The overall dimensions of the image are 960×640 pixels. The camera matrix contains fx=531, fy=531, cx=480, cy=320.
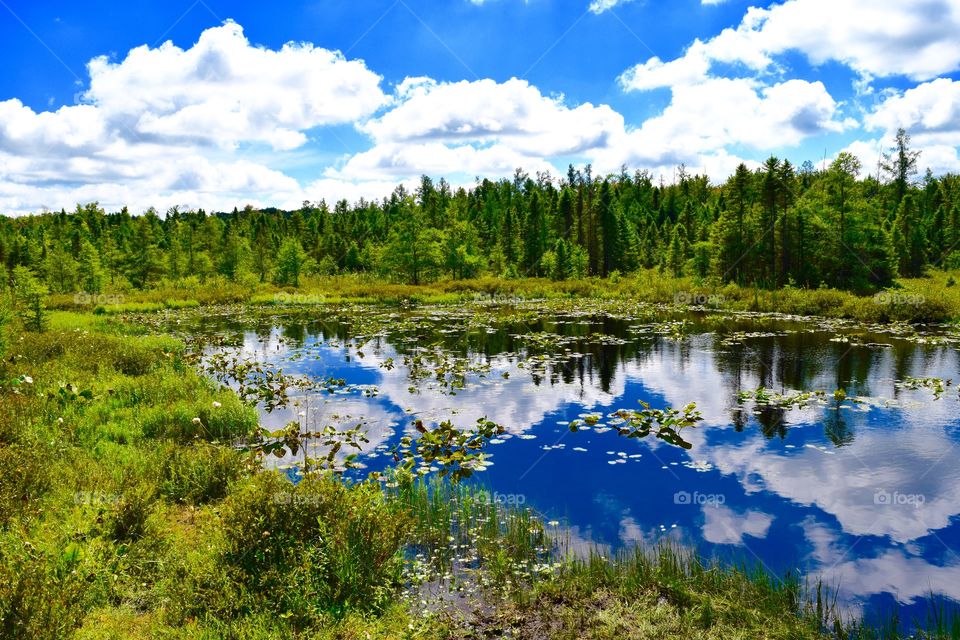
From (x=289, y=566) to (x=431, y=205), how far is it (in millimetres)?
85709

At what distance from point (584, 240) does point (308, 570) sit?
79.9 meters

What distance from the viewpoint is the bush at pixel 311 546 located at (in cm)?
570

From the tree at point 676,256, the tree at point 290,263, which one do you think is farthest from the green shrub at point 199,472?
the tree at point 676,256

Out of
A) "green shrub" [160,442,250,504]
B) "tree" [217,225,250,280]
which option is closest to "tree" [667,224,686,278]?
"tree" [217,225,250,280]

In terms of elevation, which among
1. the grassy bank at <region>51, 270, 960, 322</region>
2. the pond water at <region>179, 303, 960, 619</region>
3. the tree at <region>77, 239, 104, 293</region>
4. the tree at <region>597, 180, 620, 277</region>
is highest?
the tree at <region>597, 180, 620, 277</region>

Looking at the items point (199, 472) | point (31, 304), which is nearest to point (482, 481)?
point (199, 472)

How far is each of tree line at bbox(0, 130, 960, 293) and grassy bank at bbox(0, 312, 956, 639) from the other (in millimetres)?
17241

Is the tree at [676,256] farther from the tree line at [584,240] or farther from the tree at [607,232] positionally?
the tree at [607,232]

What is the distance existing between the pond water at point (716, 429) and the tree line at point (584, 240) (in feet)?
49.3

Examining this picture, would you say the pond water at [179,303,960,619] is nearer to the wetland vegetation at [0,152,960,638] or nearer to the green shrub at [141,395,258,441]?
the wetland vegetation at [0,152,960,638]

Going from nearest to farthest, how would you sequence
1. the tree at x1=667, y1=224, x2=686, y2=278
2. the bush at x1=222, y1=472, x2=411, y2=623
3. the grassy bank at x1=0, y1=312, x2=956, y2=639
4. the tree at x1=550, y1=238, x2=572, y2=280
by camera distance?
the grassy bank at x1=0, y1=312, x2=956, y2=639, the bush at x1=222, y1=472, x2=411, y2=623, the tree at x1=550, y1=238, x2=572, y2=280, the tree at x1=667, y1=224, x2=686, y2=278

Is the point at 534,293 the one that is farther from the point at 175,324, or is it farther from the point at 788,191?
the point at 175,324

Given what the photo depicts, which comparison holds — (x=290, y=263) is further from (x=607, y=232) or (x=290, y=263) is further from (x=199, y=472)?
(x=199, y=472)

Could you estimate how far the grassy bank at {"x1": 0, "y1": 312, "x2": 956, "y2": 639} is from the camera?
17.1ft
